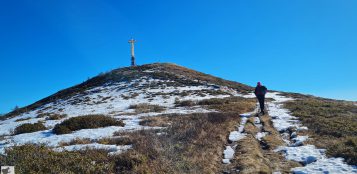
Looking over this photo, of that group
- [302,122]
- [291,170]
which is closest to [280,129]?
[302,122]

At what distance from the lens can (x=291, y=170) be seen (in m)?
9.85

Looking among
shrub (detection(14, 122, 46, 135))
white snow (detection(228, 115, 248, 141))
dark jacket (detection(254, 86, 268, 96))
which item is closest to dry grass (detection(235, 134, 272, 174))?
white snow (detection(228, 115, 248, 141))

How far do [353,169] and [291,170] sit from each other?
5.62ft

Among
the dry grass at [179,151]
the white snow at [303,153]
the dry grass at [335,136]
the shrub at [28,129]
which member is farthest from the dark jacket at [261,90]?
the shrub at [28,129]

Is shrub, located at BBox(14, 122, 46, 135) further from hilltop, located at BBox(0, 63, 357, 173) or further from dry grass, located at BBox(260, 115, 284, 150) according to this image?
dry grass, located at BBox(260, 115, 284, 150)

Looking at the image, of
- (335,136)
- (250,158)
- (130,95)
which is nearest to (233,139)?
(250,158)

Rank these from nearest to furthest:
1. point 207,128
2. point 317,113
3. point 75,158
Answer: point 75,158
point 207,128
point 317,113

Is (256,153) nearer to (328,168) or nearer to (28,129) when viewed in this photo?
(328,168)

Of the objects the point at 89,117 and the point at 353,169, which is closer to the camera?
the point at 353,169

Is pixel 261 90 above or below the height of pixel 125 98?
below


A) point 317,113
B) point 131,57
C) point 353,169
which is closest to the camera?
point 353,169

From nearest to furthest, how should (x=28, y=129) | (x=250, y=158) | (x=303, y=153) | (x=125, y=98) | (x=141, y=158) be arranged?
1. (x=141, y=158)
2. (x=250, y=158)
3. (x=303, y=153)
4. (x=28, y=129)
5. (x=125, y=98)

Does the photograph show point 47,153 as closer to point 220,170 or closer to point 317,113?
point 220,170

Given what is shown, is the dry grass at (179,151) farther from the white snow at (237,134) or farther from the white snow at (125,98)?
the white snow at (125,98)
